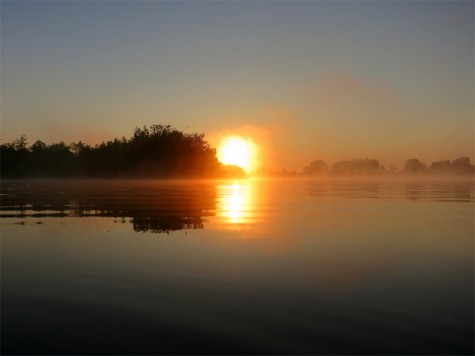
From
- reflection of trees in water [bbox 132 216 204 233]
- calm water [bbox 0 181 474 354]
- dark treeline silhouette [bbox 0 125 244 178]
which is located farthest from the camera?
dark treeline silhouette [bbox 0 125 244 178]

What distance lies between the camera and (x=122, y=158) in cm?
16412

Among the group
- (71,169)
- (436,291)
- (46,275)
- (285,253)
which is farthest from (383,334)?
(71,169)

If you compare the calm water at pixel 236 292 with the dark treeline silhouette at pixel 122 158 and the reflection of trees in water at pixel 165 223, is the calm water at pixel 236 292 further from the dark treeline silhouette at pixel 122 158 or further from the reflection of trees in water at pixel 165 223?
the dark treeline silhouette at pixel 122 158

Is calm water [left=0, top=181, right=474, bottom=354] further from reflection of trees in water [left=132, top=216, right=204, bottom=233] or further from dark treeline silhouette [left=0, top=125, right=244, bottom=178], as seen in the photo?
dark treeline silhouette [left=0, top=125, right=244, bottom=178]

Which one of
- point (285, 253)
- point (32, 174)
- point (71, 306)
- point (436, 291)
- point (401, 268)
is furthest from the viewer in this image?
point (32, 174)

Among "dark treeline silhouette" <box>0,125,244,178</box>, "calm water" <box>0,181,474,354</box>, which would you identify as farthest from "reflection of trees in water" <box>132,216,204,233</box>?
"dark treeline silhouette" <box>0,125,244,178</box>

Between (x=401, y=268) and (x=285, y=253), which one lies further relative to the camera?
(x=285, y=253)

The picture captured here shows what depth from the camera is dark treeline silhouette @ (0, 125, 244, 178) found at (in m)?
163

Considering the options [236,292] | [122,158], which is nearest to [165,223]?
[236,292]

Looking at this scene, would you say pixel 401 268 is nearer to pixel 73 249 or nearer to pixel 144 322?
pixel 144 322

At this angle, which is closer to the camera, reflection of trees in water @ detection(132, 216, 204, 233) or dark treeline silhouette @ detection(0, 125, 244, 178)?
reflection of trees in water @ detection(132, 216, 204, 233)

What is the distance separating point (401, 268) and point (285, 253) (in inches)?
145

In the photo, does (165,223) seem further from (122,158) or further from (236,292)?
(122,158)

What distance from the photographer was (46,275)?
35.6ft
